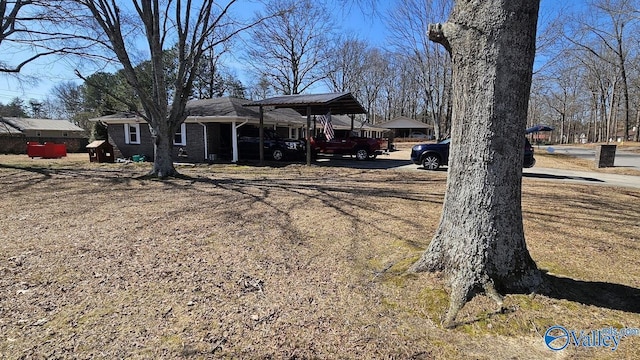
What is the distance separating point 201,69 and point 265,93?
10.3m

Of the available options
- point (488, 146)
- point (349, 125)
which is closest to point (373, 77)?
point (349, 125)

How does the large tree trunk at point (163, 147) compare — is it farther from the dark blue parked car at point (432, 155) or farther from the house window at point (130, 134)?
the house window at point (130, 134)

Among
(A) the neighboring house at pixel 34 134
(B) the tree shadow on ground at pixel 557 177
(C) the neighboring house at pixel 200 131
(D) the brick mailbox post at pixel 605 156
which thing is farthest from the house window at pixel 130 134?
(D) the brick mailbox post at pixel 605 156

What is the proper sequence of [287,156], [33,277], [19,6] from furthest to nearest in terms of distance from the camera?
[287,156] < [19,6] < [33,277]

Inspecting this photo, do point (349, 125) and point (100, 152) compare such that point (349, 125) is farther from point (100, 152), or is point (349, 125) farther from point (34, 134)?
Result: point (34, 134)

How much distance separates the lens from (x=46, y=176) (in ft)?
35.9

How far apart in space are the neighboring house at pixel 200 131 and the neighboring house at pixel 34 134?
39.8ft

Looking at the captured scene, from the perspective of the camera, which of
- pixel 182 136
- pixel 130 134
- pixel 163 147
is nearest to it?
pixel 163 147

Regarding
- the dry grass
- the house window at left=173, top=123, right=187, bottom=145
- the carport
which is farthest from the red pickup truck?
the dry grass

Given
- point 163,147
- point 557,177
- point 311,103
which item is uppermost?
point 311,103

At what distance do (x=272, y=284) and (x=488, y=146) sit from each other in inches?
89.5

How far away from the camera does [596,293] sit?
9.41 feet

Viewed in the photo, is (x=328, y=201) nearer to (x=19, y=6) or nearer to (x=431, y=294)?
(x=431, y=294)

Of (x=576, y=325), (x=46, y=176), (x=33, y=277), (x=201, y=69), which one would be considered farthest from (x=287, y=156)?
(x=201, y=69)
